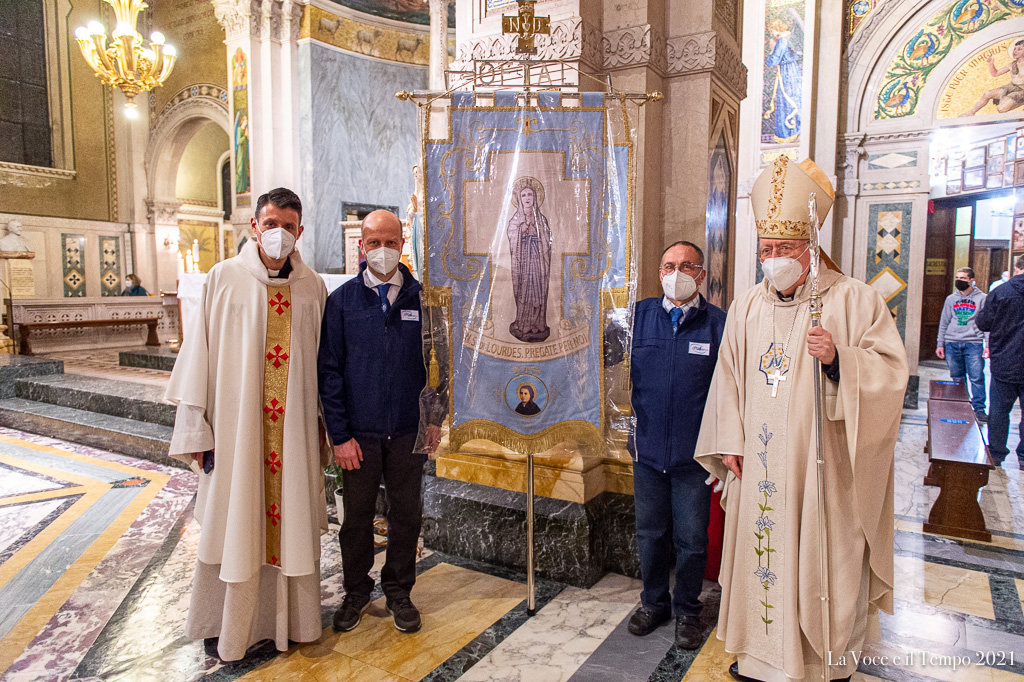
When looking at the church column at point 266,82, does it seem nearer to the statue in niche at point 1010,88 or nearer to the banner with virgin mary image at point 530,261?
the banner with virgin mary image at point 530,261

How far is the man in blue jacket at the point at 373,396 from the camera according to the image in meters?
2.63

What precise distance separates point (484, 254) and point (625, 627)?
1.67m

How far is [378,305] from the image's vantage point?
2670mm

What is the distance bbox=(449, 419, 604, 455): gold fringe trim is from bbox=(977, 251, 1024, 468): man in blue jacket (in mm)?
4274

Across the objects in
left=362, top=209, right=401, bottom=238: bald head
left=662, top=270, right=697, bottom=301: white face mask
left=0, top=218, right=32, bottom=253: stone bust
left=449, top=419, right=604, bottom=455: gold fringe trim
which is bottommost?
left=449, top=419, right=604, bottom=455: gold fringe trim

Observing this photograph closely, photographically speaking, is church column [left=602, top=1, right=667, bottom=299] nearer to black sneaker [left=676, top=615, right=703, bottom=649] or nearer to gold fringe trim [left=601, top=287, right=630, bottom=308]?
gold fringe trim [left=601, top=287, right=630, bottom=308]

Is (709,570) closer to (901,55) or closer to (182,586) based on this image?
(182,586)

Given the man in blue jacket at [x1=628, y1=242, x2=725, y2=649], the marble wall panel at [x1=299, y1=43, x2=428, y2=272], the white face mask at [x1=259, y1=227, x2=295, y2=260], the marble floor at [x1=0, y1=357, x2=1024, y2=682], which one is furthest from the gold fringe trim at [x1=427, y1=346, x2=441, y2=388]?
the marble wall panel at [x1=299, y1=43, x2=428, y2=272]

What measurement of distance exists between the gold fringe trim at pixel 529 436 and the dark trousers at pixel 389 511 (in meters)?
0.22

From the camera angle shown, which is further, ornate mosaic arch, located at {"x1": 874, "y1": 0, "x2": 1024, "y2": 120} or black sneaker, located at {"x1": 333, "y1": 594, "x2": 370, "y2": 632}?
ornate mosaic arch, located at {"x1": 874, "y1": 0, "x2": 1024, "y2": 120}

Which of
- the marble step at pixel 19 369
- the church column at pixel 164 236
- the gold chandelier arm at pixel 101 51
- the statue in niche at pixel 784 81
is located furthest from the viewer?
the church column at pixel 164 236

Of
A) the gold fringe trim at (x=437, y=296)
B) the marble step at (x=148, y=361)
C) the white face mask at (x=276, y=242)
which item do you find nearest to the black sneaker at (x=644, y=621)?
the gold fringe trim at (x=437, y=296)

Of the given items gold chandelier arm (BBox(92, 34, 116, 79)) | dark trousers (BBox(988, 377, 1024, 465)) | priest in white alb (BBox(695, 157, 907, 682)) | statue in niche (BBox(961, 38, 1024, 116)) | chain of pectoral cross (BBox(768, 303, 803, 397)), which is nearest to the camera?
priest in white alb (BBox(695, 157, 907, 682))

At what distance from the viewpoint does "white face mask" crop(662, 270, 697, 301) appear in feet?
8.28
